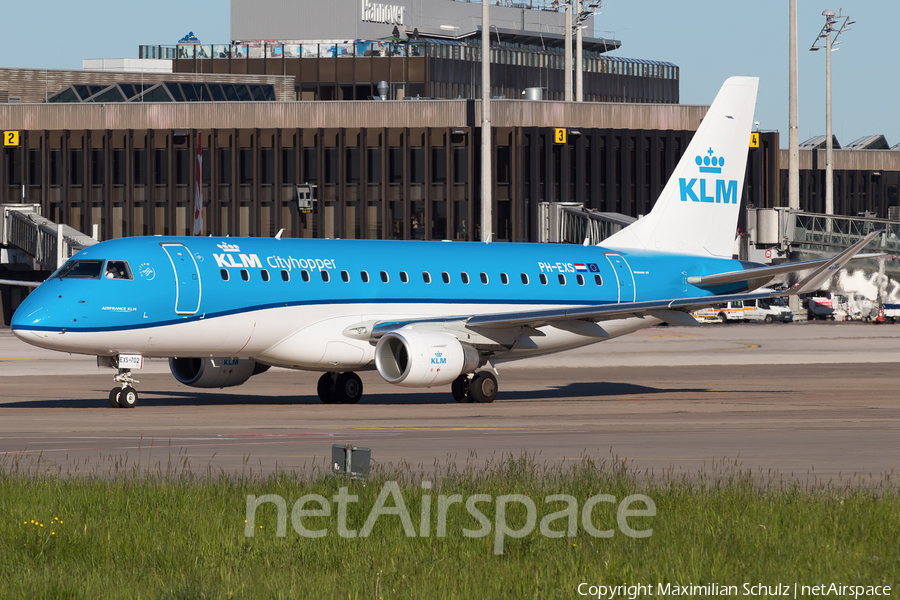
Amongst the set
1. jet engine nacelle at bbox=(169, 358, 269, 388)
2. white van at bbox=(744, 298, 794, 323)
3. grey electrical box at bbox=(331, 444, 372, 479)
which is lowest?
white van at bbox=(744, 298, 794, 323)

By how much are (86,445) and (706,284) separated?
70.3 feet

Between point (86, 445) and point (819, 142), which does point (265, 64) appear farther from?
point (86, 445)

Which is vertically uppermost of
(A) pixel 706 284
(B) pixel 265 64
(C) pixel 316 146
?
(B) pixel 265 64

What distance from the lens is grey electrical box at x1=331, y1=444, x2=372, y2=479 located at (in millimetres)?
13898

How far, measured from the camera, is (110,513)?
1311cm

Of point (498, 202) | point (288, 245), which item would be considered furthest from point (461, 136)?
point (288, 245)

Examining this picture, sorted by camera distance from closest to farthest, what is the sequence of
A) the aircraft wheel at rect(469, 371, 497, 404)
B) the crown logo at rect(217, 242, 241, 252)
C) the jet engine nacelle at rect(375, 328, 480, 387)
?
the jet engine nacelle at rect(375, 328, 480, 387) < the crown logo at rect(217, 242, 241, 252) < the aircraft wheel at rect(469, 371, 497, 404)

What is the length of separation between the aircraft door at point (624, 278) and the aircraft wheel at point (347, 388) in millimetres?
8161

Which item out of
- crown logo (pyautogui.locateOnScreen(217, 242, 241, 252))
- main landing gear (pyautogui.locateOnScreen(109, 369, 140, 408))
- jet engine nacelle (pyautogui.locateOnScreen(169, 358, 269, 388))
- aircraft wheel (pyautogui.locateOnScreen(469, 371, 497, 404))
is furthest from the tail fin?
main landing gear (pyautogui.locateOnScreen(109, 369, 140, 408))

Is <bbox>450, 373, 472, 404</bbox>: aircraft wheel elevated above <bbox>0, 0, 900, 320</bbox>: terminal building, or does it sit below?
below

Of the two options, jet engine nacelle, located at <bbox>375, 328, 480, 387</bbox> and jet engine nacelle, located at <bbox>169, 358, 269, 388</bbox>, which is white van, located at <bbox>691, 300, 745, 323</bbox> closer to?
jet engine nacelle, located at <bbox>169, 358, 269, 388</bbox>

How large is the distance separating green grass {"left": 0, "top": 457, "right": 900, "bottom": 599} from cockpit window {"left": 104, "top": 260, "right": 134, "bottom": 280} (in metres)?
14.5

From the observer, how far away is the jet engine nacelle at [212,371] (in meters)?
32.3

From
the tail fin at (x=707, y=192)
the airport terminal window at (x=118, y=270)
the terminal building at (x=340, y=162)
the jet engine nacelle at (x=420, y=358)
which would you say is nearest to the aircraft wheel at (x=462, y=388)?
the jet engine nacelle at (x=420, y=358)
